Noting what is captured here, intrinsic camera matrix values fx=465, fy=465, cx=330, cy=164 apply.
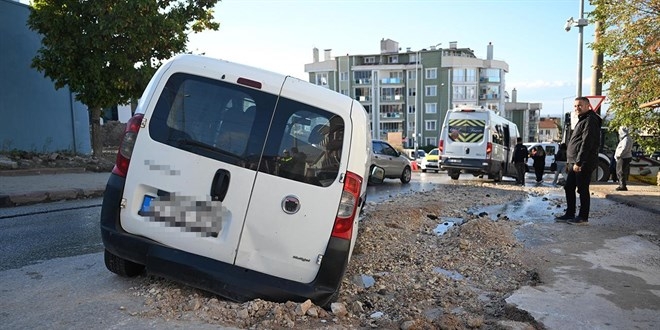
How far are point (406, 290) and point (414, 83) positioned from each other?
253 feet

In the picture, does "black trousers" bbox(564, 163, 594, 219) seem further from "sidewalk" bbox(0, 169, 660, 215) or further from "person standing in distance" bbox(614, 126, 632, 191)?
"person standing in distance" bbox(614, 126, 632, 191)

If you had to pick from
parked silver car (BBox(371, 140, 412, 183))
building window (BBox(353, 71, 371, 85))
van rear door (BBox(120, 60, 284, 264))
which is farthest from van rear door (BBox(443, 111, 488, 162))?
building window (BBox(353, 71, 371, 85))

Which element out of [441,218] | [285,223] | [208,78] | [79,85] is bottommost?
[441,218]

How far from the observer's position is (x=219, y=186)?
3.59 meters

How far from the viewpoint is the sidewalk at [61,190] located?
30.5ft

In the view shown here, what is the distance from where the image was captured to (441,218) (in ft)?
28.9

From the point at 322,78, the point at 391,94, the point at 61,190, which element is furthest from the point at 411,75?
the point at 61,190

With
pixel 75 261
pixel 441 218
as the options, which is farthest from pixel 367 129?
pixel 441 218

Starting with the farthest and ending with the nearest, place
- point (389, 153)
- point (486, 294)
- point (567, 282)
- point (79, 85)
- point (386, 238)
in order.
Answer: point (389, 153) → point (79, 85) → point (386, 238) → point (567, 282) → point (486, 294)

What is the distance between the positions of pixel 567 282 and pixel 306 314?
285 cm

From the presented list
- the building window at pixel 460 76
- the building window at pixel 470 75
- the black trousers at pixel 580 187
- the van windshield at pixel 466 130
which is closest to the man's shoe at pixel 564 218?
the black trousers at pixel 580 187

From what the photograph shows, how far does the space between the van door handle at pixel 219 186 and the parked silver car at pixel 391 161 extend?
43.6 ft

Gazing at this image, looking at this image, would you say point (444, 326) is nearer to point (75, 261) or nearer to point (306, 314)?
point (306, 314)

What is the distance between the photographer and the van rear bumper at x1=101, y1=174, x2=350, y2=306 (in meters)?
3.60
